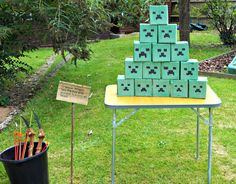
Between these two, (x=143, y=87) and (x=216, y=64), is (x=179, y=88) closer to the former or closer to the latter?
(x=143, y=87)

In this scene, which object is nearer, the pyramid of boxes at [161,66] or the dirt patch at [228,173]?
the pyramid of boxes at [161,66]

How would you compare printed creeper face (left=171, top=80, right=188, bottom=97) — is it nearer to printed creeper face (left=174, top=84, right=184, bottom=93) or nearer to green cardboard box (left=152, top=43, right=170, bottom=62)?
printed creeper face (left=174, top=84, right=184, bottom=93)

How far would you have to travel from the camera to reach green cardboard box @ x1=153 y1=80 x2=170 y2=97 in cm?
321

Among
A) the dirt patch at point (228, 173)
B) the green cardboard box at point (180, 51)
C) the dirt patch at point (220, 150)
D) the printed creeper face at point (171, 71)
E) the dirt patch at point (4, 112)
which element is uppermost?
the green cardboard box at point (180, 51)

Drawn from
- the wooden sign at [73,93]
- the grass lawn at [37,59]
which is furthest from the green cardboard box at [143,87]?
the grass lawn at [37,59]

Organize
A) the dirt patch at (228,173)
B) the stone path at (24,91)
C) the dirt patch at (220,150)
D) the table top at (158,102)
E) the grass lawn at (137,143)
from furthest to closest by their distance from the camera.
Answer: the stone path at (24,91) < the dirt patch at (220,150) < the grass lawn at (137,143) < the dirt patch at (228,173) < the table top at (158,102)

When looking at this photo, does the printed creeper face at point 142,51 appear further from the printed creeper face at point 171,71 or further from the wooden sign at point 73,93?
the wooden sign at point 73,93

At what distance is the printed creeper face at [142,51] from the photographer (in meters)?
3.17

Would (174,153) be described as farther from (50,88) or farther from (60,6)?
(50,88)

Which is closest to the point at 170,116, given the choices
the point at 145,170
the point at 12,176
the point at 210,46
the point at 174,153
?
the point at 174,153

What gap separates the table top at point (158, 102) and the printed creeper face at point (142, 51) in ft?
1.14

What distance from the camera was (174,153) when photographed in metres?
3.88

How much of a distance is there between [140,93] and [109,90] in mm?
361

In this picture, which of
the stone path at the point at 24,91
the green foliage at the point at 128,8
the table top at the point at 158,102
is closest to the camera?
the table top at the point at 158,102
